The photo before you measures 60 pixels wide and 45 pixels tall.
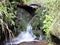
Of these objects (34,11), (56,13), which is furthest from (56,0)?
(34,11)

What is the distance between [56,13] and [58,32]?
635 mm

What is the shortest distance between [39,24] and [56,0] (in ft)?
11.7

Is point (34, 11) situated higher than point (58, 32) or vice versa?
point (34, 11)

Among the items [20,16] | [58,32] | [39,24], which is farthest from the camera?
[20,16]

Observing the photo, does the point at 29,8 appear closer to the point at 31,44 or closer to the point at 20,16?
the point at 20,16

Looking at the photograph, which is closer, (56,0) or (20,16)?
(56,0)

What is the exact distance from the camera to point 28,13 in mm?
10547

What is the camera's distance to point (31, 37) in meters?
9.60

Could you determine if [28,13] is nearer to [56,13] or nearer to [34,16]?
[34,16]

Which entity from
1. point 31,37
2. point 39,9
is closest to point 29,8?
point 39,9

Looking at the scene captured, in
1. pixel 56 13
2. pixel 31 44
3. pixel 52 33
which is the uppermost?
pixel 56 13

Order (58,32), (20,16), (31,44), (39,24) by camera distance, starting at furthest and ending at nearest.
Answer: (20,16), (39,24), (31,44), (58,32)

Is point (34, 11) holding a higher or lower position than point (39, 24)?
higher

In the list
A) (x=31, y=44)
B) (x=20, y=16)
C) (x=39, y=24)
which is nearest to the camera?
(x=31, y=44)
